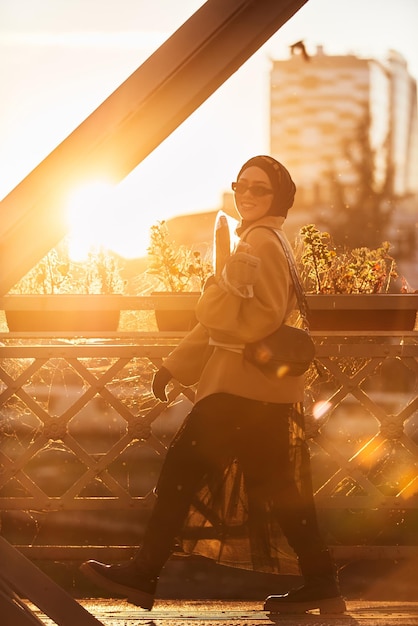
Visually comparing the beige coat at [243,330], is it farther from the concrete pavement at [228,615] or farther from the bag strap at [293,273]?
the concrete pavement at [228,615]

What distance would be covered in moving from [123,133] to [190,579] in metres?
2.53

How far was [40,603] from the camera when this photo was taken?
236 cm

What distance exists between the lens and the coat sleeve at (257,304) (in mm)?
3148

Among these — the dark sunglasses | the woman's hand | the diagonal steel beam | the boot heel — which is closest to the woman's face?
the dark sunglasses

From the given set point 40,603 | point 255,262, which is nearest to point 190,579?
point 255,262

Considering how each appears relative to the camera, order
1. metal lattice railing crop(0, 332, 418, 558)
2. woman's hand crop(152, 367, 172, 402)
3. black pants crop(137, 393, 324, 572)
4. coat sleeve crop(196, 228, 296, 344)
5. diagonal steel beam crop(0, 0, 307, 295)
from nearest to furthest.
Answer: diagonal steel beam crop(0, 0, 307, 295), coat sleeve crop(196, 228, 296, 344), black pants crop(137, 393, 324, 572), woman's hand crop(152, 367, 172, 402), metal lattice railing crop(0, 332, 418, 558)

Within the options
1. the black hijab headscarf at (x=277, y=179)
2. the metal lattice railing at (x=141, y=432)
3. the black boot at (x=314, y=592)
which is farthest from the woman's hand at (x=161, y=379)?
the metal lattice railing at (x=141, y=432)

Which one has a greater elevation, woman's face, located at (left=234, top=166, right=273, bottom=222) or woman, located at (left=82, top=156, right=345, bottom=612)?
woman's face, located at (left=234, top=166, right=273, bottom=222)

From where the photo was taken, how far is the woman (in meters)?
3.22

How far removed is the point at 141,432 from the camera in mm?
4746

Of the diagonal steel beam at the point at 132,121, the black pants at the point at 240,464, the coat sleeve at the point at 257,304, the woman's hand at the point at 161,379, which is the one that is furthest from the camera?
the woman's hand at the point at 161,379

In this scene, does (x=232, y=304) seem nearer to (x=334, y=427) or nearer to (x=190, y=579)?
(x=190, y=579)

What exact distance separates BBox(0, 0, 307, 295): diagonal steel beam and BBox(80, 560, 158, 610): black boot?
4.37 feet

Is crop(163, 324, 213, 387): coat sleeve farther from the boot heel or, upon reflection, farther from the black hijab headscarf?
the boot heel
